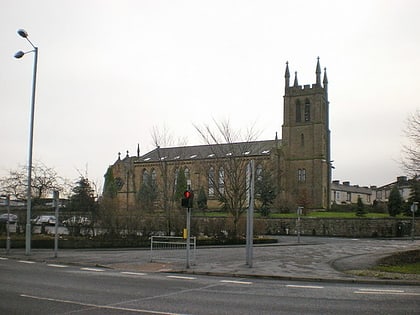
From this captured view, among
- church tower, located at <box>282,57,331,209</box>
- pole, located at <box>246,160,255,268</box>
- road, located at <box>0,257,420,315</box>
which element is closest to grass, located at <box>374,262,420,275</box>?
road, located at <box>0,257,420,315</box>

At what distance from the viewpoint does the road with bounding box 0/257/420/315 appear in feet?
30.8

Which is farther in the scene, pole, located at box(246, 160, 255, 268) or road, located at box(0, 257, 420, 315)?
pole, located at box(246, 160, 255, 268)

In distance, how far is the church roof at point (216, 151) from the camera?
40.8 meters

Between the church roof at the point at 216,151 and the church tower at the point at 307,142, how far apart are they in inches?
163

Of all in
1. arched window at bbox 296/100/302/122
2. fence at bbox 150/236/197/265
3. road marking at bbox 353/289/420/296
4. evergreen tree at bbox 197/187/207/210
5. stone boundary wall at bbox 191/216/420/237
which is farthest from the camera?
arched window at bbox 296/100/302/122

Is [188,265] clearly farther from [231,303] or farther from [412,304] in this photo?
[412,304]

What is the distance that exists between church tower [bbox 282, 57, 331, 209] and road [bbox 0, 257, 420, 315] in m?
66.9

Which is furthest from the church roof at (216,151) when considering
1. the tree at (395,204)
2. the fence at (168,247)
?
the tree at (395,204)

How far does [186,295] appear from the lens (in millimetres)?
11336

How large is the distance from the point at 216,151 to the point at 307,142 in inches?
1762

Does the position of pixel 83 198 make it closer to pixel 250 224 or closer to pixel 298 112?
pixel 250 224

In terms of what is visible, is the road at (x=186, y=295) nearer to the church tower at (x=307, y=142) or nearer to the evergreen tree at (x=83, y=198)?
the evergreen tree at (x=83, y=198)

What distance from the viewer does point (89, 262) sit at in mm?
19891

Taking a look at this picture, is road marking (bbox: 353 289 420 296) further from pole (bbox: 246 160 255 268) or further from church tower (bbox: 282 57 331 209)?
church tower (bbox: 282 57 331 209)
